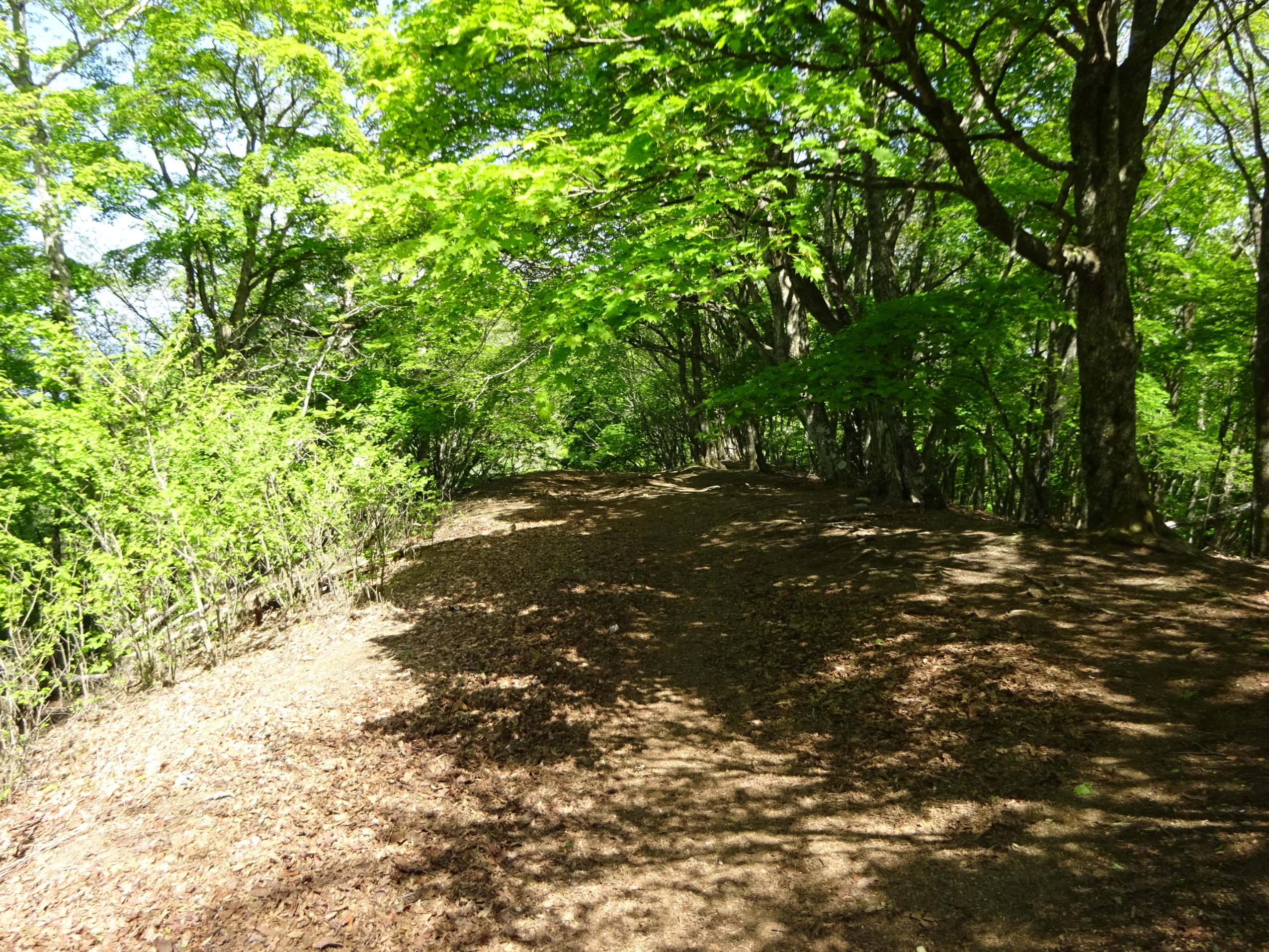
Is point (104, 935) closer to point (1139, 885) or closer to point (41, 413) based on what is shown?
point (1139, 885)

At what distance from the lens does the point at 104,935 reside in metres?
3.38

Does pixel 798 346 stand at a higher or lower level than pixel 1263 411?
higher

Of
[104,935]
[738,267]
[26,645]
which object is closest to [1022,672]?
[738,267]

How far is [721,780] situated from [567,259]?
6.63 m

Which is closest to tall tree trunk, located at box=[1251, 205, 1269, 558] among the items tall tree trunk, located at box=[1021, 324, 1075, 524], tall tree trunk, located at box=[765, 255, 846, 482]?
tall tree trunk, located at box=[1021, 324, 1075, 524]

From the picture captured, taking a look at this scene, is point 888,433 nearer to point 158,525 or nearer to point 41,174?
point 158,525

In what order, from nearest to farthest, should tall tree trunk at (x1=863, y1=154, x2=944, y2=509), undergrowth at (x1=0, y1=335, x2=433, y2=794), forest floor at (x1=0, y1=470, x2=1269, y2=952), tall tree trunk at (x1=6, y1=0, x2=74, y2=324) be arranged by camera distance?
forest floor at (x1=0, y1=470, x2=1269, y2=952)
undergrowth at (x1=0, y1=335, x2=433, y2=794)
tall tree trunk at (x1=863, y1=154, x2=944, y2=509)
tall tree trunk at (x1=6, y1=0, x2=74, y2=324)

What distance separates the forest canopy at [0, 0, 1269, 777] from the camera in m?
5.69

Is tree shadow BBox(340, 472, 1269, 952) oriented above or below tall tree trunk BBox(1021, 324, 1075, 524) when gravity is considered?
below

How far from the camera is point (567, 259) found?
8422mm

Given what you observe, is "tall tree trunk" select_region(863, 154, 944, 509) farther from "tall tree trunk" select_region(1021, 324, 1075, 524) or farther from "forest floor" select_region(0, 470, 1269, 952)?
"forest floor" select_region(0, 470, 1269, 952)

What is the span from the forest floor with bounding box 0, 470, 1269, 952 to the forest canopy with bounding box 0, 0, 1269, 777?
1.65m

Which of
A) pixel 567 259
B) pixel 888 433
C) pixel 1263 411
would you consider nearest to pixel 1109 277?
pixel 1263 411

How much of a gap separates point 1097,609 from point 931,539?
280 centimetres
